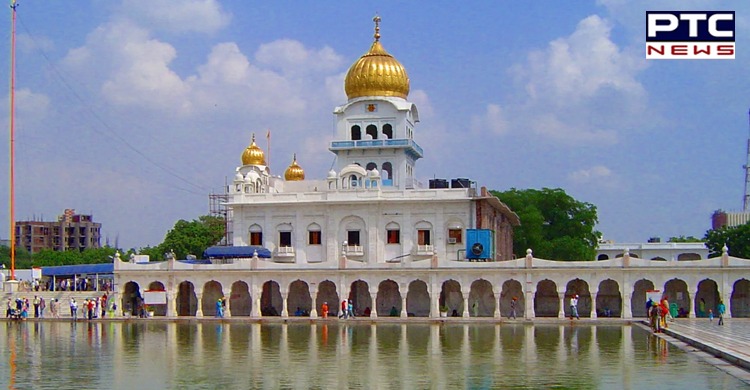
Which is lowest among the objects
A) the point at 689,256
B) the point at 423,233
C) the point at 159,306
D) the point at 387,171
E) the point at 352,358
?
the point at 352,358

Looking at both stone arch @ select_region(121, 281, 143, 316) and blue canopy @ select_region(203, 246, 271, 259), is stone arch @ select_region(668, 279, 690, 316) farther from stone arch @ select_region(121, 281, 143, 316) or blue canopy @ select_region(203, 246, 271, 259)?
stone arch @ select_region(121, 281, 143, 316)

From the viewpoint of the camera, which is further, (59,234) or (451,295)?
(59,234)

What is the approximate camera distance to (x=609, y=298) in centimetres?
4728

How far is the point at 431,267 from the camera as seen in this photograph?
44156 mm

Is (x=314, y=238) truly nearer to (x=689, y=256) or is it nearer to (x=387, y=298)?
(x=387, y=298)

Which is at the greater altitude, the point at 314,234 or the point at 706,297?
the point at 314,234

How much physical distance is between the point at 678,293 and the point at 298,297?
1909 centimetres

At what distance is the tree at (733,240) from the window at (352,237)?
33336 millimetres

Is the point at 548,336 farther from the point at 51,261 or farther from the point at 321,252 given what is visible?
the point at 51,261

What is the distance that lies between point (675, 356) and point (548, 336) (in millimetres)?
8951

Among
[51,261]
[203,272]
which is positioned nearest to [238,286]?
[203,272]

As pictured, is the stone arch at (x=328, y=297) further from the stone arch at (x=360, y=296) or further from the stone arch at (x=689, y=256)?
the stone arch at (x=689, y=256)

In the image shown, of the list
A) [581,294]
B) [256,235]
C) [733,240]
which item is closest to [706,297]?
[581,294]

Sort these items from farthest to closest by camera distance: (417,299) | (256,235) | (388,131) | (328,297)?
(388,131) < (256,235) < (328,297) < (417,299)
